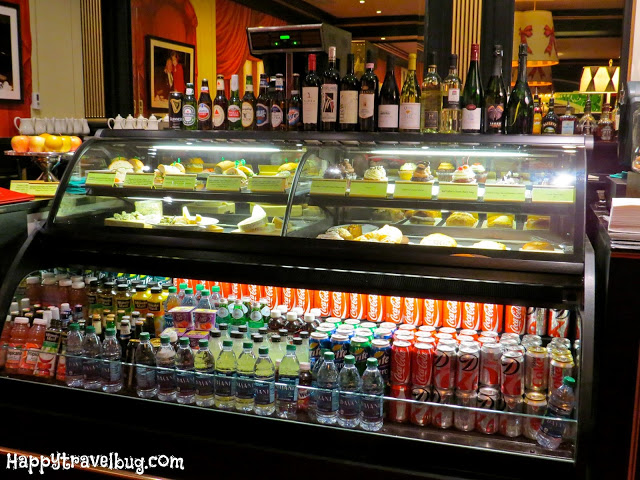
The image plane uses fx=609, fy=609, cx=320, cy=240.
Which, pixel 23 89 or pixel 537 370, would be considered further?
pixel 23 89

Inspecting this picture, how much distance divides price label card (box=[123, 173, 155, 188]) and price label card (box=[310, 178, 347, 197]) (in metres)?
0.79

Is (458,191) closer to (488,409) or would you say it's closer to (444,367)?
(444,367)

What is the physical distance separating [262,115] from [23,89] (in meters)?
4.80

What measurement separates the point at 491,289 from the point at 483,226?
431 mm

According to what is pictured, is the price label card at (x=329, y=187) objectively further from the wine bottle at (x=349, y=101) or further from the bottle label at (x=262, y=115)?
the bottle label at (x=262, y=115)

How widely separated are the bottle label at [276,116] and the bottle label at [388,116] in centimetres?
50

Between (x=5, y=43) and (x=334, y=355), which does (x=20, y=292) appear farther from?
(x=5, y=43)

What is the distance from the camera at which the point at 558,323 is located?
8.50 ft

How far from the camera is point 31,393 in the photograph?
266 cm

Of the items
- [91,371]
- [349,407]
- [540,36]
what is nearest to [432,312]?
[349,407]

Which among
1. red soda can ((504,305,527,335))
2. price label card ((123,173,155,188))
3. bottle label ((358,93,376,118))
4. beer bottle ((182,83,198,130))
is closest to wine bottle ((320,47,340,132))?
bottle label ((358,93,376,118))

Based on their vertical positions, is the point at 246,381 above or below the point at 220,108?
below

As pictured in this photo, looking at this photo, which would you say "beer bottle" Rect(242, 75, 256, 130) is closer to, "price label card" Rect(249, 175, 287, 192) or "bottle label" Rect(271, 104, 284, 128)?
"bottle label" Rect(271, 104, 284, 128)

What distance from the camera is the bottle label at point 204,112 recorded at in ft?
10.00
